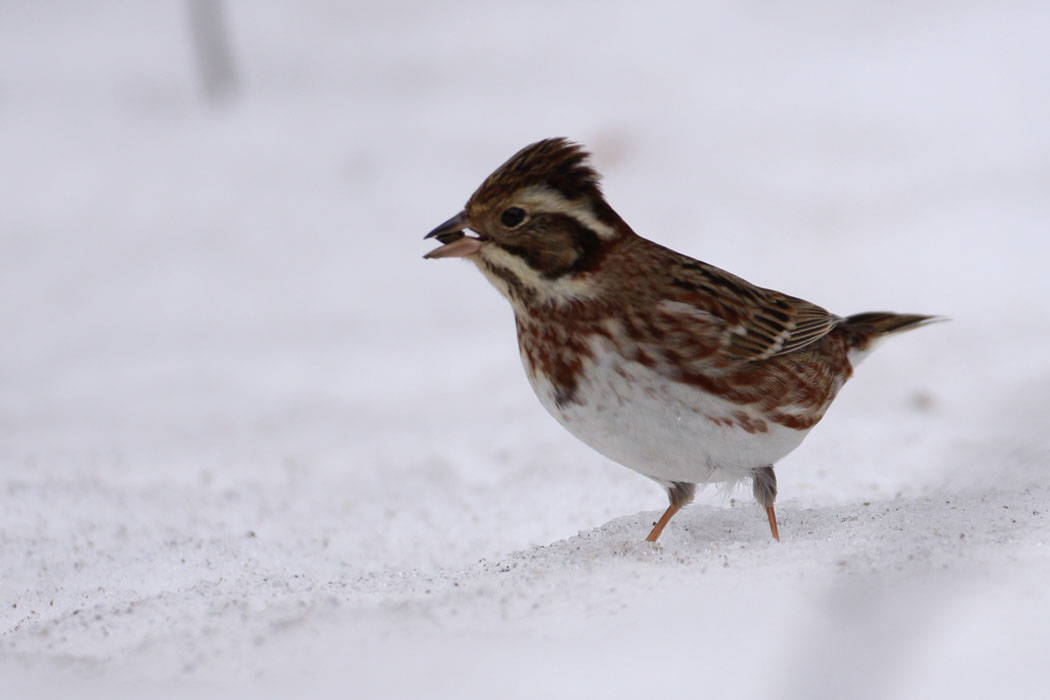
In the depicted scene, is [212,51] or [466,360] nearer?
[466,360]

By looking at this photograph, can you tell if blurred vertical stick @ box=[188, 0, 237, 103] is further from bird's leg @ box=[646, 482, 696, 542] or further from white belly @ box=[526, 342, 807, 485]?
bird's leg @ box=[646, 482, 696, 542]

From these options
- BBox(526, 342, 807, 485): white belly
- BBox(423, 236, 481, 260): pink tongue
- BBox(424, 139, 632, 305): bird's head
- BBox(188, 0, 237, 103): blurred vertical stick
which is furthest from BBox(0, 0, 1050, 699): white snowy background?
BBox(423, 236, 481, 260): pink tongue

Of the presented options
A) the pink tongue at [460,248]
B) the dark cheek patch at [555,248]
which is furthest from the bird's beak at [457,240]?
the dark cheek patch at [555,248]

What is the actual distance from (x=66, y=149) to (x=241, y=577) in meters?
7.53

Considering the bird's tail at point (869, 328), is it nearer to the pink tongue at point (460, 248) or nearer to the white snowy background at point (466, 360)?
the white snowy background at point (466, 360)

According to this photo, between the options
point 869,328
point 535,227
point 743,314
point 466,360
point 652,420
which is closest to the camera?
point 652,420

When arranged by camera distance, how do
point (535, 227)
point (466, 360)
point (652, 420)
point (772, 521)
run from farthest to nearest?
point (466, 360) → point (772, 521) → point (535, 227) → point (652, 420)

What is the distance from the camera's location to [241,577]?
454 centimetres

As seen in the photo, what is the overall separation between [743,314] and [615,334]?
724 millimetres

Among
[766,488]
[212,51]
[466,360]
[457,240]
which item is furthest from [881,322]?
[212,51]

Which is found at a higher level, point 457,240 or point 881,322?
point 457,240

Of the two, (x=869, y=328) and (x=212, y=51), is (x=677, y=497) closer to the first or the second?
(x=869, y=328)

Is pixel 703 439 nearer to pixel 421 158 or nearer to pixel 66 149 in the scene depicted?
pixel 421 158

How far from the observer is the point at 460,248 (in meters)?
4.41
